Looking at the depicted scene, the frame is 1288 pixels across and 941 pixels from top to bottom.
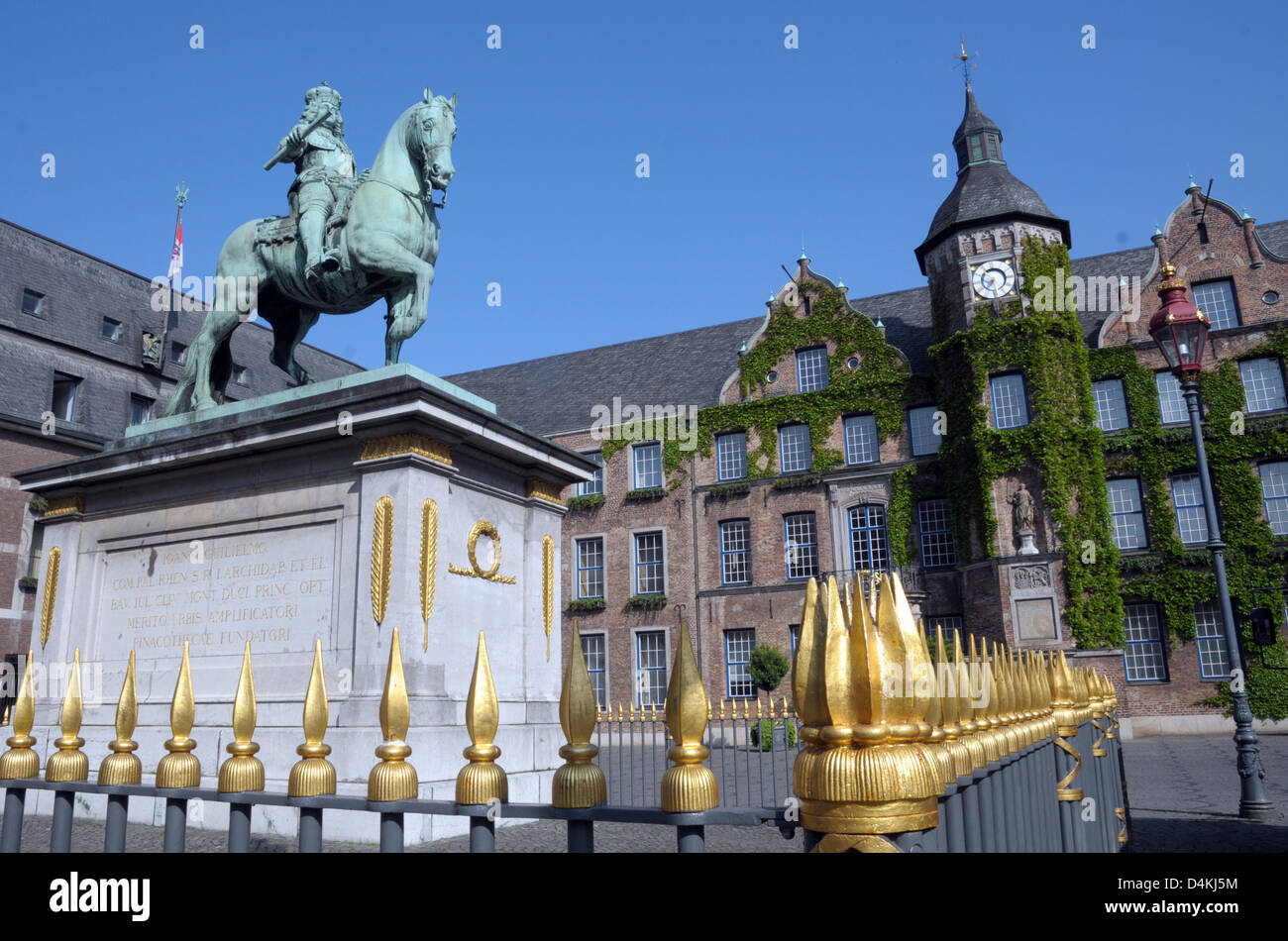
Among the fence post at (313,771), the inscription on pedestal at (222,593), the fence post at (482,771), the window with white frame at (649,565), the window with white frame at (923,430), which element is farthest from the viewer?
the window with white frame at (649,565)

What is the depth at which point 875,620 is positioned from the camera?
1.91 metres

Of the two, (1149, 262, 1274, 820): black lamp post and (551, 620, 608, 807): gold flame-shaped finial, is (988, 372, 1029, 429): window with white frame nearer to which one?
(1149, 262, 1274, 820): black lamp post

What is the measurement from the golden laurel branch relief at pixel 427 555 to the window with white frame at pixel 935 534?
2446 cm

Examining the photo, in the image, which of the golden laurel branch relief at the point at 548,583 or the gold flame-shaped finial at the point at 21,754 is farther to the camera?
the golden laurel branch relief at the point at 548,583

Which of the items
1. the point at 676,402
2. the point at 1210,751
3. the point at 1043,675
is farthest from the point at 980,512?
the point at 1043,675

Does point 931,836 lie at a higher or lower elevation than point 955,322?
lower

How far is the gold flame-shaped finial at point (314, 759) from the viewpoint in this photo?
258 centimetres

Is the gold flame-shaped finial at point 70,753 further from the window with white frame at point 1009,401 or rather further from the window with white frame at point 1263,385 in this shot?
the window with white frame at point 1263,385

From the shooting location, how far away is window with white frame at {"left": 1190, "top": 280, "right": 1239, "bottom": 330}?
29.6m

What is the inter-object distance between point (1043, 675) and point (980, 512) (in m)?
25.2

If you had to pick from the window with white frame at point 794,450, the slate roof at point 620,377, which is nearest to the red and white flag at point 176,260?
the slate roof at point 620,377

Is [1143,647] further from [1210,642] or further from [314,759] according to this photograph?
[314,759]

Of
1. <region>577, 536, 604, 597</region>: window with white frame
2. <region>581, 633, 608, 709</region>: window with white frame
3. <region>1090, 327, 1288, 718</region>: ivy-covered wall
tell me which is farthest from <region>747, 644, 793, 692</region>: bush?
<region>1090, 327, 1288, 718</region>: ivy-covered wall

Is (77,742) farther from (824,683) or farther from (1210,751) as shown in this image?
(1210,751)
